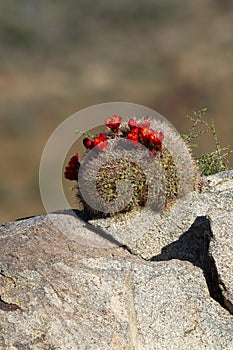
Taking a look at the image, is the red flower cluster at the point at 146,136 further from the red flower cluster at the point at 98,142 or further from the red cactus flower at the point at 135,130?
the red flower cluster at the point at 98,142

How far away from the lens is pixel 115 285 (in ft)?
16.9

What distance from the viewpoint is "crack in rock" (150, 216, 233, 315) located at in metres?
5.70

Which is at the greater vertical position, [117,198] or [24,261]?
[117,198]

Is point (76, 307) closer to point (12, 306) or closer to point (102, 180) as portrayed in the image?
point (12, 306)

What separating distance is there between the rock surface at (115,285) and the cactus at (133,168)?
0.21 metres

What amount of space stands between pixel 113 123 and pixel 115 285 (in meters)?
1.71

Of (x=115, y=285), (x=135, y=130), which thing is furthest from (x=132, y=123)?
(x=115, y=285)

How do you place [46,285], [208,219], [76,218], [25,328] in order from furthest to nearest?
[76,218], [208,219], [46,285], [25,328]

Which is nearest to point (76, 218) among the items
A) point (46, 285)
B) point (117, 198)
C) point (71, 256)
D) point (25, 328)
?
point (117, 198)

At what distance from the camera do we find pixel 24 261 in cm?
536

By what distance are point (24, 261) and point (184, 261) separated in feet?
4.03

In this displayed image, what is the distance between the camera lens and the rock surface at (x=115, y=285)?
15.8 feet

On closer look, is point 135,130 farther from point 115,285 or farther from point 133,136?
point 115,285

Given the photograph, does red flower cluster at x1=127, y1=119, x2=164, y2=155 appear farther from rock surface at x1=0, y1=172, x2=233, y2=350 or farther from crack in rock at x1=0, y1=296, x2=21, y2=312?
crack in rock at x1=0, y1=296, x2=21, y2=312
